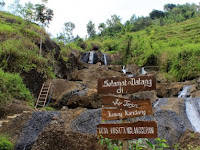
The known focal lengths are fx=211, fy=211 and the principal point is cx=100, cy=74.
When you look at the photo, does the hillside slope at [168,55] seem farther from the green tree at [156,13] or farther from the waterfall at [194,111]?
the green tree at [156,13]

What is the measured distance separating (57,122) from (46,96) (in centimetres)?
604

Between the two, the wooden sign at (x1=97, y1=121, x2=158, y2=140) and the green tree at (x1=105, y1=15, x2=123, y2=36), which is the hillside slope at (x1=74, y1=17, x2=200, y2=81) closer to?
the wooden sign at (x1=97, y1=121, x2=158, y2=140)

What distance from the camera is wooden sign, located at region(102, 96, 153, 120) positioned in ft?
13.7

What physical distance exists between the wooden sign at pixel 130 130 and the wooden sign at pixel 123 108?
203 millimetres

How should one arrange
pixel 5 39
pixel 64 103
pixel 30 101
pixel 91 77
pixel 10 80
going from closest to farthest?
pixel 10 80 < pixel 30 101 < pixel 64 103 < pixel 5 39 < pixel 91 77

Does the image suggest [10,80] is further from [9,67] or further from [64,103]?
[64,103]

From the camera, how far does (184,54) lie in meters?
19.5

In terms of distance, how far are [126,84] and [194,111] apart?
302 inches

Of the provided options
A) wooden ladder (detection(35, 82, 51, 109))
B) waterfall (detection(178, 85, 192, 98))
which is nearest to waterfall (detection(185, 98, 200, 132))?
waterfall (detection(178, 85, 192, 98))

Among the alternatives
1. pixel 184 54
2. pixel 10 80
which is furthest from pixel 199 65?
pixel 10 80

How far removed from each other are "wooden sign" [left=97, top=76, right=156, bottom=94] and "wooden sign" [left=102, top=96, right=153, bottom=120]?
200mm

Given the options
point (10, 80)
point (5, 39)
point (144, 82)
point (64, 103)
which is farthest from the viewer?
point (5, 39)

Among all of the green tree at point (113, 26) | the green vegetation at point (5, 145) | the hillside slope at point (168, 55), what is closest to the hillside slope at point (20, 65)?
the green vegetation at point (5, 145)

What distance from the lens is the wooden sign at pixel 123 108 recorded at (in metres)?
4.17
